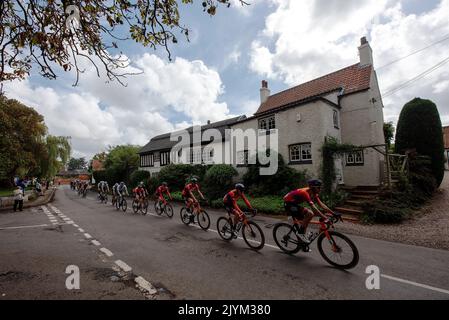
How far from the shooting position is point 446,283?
430 centimetres

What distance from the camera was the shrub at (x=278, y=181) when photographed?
45.7 ft

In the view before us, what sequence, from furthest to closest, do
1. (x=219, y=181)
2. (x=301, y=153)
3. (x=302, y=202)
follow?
(x=219, y=181), (x=301, y=153), (x=302, y=202)

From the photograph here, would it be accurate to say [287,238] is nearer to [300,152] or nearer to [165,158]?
[300,152]

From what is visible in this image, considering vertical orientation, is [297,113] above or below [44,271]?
above

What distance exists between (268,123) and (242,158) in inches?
132

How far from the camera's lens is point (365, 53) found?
16.3 meters

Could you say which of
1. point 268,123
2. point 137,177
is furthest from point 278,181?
point 137,177

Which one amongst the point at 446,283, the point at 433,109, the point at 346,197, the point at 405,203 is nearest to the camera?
the point at 446,283

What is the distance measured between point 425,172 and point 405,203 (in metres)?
3.27

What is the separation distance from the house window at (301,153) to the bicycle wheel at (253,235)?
29.3ft

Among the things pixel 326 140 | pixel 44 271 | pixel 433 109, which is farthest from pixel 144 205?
pixel 433 109

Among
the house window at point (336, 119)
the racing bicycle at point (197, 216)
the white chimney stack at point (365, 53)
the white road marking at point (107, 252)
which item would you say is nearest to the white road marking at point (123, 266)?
the white road marking at point (107, 252)

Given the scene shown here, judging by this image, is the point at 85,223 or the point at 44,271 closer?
the point at 44,271

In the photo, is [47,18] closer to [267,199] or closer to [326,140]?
[267,199]
